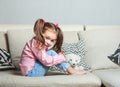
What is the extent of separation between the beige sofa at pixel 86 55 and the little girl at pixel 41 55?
8 cm

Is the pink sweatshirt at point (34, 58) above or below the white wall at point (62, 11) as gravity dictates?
below

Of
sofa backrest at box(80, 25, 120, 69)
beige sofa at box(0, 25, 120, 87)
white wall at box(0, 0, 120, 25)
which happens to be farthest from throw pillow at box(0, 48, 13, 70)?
sofa backrest at box(80, 25, 120, 69)

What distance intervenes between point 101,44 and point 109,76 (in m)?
0.52

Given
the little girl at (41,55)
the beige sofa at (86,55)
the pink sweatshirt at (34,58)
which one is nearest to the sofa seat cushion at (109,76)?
the beige sofa at (86,55)

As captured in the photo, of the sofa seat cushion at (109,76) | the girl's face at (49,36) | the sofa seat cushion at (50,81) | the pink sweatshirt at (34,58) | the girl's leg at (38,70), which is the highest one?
the girl's face at (49,36)

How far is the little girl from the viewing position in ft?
7.37

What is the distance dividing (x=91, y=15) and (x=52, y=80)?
4.41 ft

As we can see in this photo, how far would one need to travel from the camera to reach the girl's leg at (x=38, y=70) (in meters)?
2.26

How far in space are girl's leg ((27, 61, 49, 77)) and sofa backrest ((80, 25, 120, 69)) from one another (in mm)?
593

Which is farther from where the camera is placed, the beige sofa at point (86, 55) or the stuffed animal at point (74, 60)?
the stuffed animal at point (74, 60)

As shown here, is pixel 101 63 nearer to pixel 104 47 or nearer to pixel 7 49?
pixel 104 47

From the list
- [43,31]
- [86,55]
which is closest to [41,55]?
[43,31]

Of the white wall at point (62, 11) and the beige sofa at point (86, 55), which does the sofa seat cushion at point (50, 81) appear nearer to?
the beige sofa at point (86, 55)

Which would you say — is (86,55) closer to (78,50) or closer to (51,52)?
(78,50)
